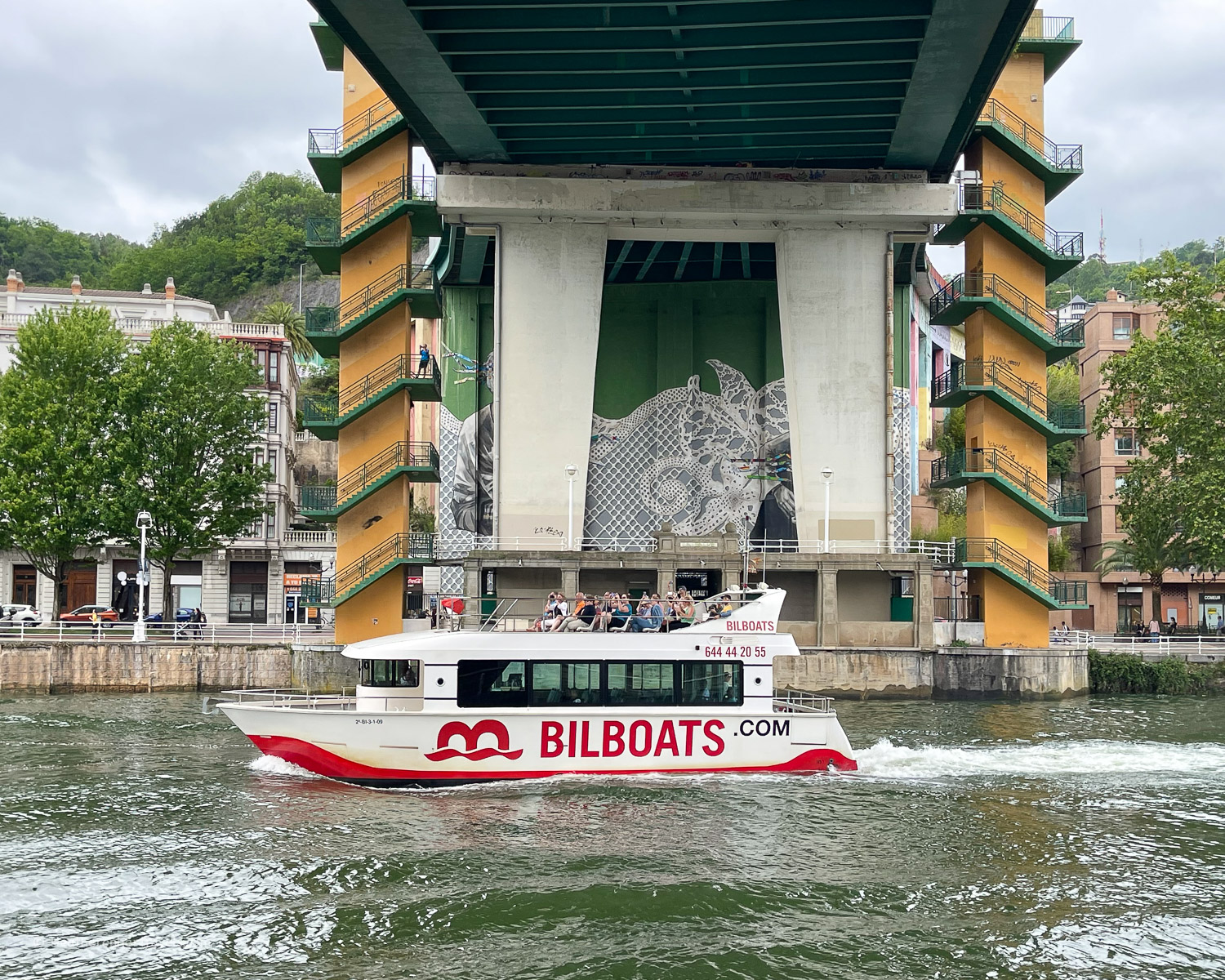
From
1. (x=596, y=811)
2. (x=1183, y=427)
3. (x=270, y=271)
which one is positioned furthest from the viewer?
(x=270, y=271)

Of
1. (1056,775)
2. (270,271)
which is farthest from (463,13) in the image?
(270,271)

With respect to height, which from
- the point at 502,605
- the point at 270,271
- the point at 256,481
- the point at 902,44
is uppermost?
the point at 270,271

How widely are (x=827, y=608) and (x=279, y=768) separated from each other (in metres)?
25.2

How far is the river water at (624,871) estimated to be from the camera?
15703 millimetres

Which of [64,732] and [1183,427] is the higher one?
[1183,427]

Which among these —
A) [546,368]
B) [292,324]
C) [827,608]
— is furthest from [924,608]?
[292,324]

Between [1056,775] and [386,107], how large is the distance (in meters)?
36.3

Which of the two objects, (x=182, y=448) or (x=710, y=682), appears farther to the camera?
(x=182, y=448)

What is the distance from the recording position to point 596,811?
2328cm

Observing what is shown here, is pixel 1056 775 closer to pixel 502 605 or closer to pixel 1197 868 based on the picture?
pixel 1197 868

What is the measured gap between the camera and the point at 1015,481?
164 feet

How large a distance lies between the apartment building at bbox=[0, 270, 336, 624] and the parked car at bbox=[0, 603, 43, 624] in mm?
2409

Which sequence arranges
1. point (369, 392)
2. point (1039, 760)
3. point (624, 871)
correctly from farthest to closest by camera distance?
1. point (369, 392)
2. point (1039, 760)
3. point (624, 871)

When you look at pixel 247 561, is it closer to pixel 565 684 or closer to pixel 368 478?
pixel 368 478
